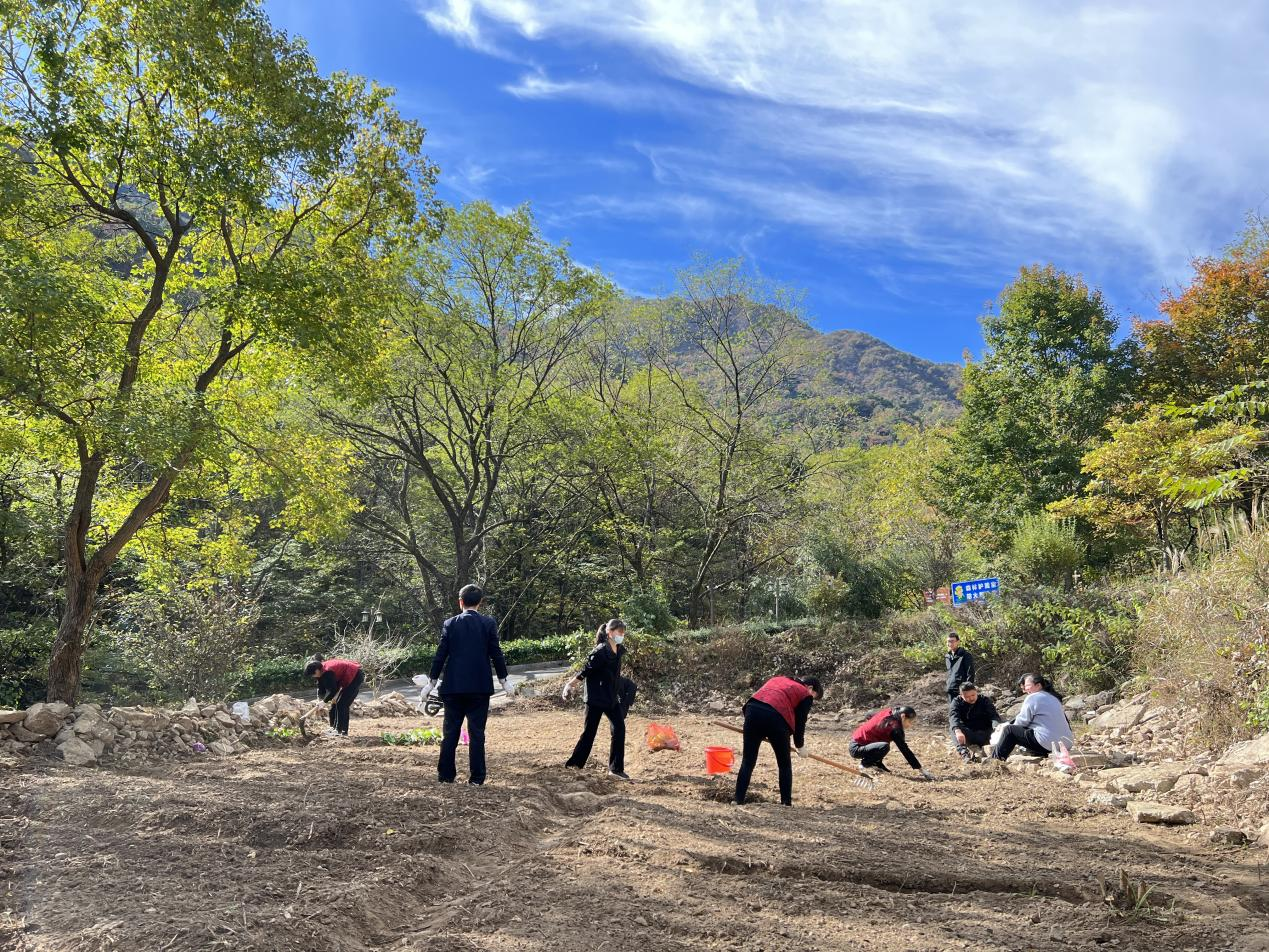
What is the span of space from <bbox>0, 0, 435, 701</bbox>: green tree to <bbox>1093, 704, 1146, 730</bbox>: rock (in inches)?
402

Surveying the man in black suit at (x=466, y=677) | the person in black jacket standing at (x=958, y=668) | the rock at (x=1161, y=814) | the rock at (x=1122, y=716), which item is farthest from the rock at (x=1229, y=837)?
the man in black suit at (x=466, y=677)

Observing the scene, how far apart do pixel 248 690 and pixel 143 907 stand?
1956 cm

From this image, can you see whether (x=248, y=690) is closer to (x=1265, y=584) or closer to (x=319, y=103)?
(x=319, y=103)

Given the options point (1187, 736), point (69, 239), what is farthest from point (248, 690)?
point (1187, 736)

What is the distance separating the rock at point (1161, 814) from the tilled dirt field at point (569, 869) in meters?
0.11

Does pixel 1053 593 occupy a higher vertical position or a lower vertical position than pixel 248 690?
higher

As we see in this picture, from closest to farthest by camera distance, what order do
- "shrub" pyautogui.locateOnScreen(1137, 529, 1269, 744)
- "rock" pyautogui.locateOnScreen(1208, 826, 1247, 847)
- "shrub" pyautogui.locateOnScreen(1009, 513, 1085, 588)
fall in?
"rock" pyautogui.locateOnScreen(1208, 826, 1247, 847)
"shrub" pyautogui.locateOnScreen(1137, 529, 1269, 744)
"shrub" pyautogui.locateOnScreen(1009, 513, 1085, 588)

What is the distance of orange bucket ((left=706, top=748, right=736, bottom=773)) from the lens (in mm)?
7684

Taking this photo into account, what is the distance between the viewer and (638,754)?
926 centimetres

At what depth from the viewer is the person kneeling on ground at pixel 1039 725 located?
26.6ft

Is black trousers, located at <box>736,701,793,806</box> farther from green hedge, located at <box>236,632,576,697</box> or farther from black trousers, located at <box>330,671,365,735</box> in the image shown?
green hedge, located at <box>236,632,576,697</box>

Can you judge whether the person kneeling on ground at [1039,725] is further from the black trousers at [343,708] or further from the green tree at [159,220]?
the green tree at [159,220]

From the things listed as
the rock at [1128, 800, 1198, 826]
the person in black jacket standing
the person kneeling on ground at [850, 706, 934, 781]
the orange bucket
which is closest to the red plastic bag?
the orange bucket

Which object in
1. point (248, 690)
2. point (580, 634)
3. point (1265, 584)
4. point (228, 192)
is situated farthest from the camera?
point (248, 690)
